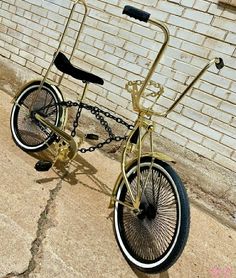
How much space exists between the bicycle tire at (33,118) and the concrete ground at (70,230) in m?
0.12

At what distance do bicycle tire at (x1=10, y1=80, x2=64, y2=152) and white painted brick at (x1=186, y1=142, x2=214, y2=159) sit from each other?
1276 millimetres

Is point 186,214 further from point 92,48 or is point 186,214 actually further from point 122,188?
point 92,48

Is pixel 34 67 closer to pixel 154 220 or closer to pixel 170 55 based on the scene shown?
pixel 170 55

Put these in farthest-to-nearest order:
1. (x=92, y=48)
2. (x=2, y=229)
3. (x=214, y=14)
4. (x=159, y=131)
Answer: (x=92, y=48)
(x=159, y=131)
(x=214, y=14)
(x=2, y=229)

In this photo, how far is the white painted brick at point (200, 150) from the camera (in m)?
3.77

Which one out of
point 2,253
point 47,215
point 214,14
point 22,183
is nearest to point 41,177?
point 22,183

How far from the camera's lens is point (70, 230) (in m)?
2.96

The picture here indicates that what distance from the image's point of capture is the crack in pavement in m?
2.46

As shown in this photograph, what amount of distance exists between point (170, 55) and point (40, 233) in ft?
6.89

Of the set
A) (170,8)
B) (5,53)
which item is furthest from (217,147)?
(5,53)

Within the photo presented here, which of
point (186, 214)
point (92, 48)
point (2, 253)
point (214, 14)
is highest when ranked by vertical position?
point (214, 14)

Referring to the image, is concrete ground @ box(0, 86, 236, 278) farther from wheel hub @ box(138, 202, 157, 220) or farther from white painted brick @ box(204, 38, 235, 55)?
white painted brick @ box(204, 38, 235, 55)

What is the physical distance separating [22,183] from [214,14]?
2257mm

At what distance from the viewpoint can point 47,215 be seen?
3.04 m
